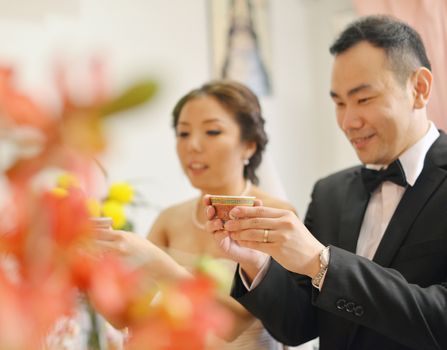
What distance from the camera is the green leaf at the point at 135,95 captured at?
278 mm

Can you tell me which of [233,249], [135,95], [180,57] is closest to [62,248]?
[135,95]

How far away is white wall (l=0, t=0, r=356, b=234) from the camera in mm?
2850

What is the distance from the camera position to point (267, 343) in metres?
1.95

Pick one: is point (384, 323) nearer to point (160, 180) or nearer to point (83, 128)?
point (83, 128)

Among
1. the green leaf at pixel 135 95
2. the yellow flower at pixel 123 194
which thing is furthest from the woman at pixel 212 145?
the green leaf at pixel 135 95

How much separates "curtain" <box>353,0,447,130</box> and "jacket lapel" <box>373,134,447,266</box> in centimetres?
88

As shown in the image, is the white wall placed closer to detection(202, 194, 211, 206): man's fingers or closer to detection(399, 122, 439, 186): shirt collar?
detection(202, 194, 211, 206): man's fingers

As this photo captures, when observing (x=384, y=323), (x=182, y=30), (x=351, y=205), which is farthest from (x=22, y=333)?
(x=182, y=30)

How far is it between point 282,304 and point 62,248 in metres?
1.36

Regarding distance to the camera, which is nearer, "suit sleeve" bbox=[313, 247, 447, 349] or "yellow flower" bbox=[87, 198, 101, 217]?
"yellow flower" bbox=[87, 198, 101, 217]

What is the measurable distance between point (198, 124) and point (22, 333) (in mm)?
1819

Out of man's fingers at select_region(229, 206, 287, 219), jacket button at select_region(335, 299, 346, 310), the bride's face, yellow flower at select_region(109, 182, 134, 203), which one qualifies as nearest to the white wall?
the bride's face

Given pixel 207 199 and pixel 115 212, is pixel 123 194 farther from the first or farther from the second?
pixel 207 199

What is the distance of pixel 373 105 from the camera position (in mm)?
1644
